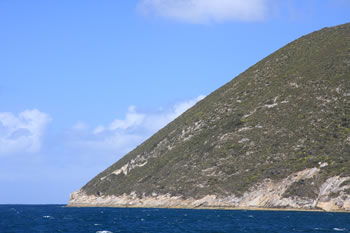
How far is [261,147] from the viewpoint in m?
141

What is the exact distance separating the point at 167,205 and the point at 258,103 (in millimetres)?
41616

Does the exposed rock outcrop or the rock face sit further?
the rock face

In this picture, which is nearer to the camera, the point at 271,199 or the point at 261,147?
the point at 271,199

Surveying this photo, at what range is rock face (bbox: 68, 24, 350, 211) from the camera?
123688 millimetres

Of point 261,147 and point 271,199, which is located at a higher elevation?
point 261,147

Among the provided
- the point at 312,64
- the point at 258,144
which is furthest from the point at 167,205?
the point at 312,64

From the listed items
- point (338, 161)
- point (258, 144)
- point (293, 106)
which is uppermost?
point (293, 106)

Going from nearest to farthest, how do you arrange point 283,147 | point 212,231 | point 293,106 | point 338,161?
1. point 212,231
2. point 338,161
3. point 283,147
4. point 293,106

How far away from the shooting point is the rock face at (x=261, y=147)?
12369 cm

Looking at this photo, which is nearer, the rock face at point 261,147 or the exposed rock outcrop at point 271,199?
the exposed rock outcrop at point 271,199

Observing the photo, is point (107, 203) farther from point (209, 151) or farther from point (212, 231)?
point (212, 231)

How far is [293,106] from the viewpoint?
5920 inches

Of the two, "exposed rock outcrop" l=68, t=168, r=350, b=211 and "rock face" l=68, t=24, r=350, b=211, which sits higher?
"rock face" l=68, t=24, r=350, b=211

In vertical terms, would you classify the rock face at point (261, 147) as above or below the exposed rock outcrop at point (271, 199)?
above
